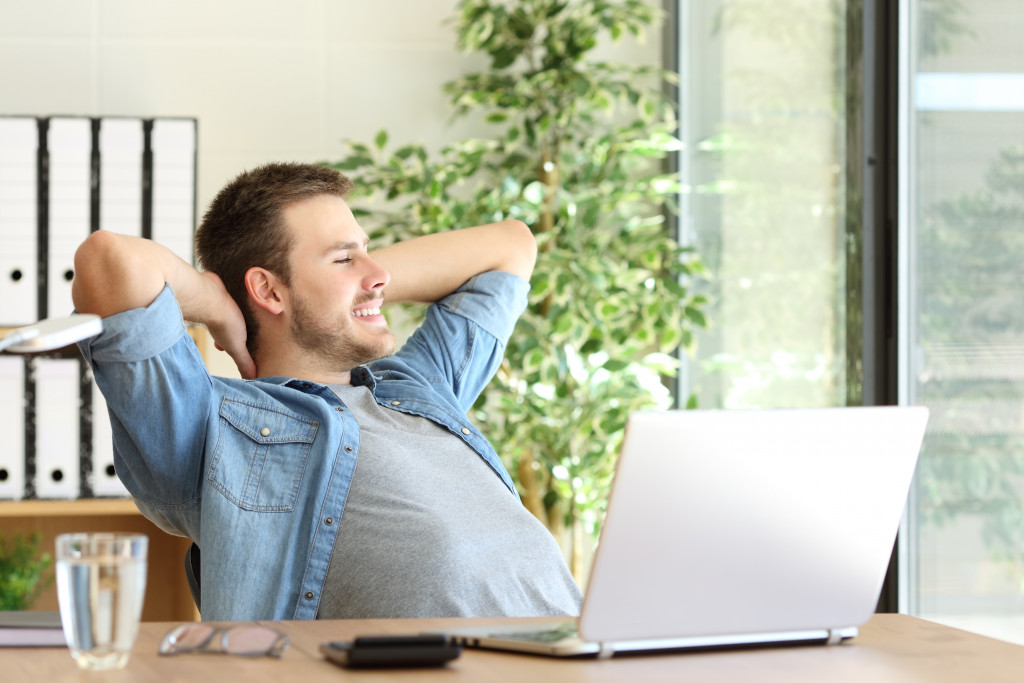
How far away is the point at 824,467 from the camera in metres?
0.81

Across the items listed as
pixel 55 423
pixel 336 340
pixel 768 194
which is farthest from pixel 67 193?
pixel 768 194

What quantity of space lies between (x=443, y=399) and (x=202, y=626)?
81cm

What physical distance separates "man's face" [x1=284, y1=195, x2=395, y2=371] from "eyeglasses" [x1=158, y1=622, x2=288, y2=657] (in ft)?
2.66

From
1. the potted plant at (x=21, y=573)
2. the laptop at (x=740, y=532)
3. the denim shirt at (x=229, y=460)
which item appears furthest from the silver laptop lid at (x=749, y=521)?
the potted plant at (x=21, y=573)

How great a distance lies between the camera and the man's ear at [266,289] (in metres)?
1.58

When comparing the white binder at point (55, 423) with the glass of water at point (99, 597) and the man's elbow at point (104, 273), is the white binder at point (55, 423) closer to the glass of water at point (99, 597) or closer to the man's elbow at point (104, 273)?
the man's elbow at point (104, 273)

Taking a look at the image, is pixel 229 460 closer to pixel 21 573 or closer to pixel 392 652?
pixel 392 652

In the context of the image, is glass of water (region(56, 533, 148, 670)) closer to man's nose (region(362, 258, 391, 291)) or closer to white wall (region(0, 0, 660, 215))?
man's nose (region(362, 258, 391, 291))

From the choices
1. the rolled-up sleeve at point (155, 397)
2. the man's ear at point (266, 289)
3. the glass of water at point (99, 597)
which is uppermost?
the man's ear at point (266, 289)

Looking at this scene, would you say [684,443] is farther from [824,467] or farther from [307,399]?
[307,399]

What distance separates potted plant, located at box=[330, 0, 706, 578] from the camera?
2602 mm

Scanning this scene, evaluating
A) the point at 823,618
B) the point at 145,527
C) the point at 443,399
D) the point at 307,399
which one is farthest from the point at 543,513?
the point at 823,618

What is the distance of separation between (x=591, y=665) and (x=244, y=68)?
250cm

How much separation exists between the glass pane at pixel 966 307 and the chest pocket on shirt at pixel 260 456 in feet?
3.27
